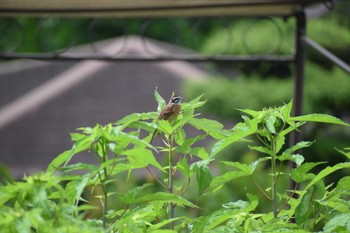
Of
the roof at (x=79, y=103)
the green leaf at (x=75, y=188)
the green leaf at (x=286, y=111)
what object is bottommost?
the roof at (x=79, y=103)

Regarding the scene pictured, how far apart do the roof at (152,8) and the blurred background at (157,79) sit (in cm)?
14

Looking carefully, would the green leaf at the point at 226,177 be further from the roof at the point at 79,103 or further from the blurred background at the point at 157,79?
the roof at the point at 79,103

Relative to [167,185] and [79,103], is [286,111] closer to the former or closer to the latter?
[167,185]

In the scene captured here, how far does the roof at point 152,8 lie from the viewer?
2.59 m

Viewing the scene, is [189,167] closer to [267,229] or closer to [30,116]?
[267,229]

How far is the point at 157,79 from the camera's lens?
12992mm

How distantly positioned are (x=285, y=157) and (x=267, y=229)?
115 mm

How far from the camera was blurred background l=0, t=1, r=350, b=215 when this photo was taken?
252 inches

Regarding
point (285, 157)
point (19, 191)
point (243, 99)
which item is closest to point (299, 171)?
point (285, 157)

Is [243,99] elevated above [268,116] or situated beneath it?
situated beneath

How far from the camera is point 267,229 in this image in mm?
1016

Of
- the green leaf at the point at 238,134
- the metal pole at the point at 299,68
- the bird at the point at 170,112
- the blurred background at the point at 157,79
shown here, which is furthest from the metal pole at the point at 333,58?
the green leaf at the point at 238,134

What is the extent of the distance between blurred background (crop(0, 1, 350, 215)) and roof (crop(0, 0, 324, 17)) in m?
0.14

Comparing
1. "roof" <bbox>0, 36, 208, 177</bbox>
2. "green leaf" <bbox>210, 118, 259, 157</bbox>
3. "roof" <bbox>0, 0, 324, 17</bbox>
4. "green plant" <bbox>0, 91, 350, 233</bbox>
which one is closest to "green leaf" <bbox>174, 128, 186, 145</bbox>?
"green plant" <bbox>0, 91, 350, 233</bbox>
